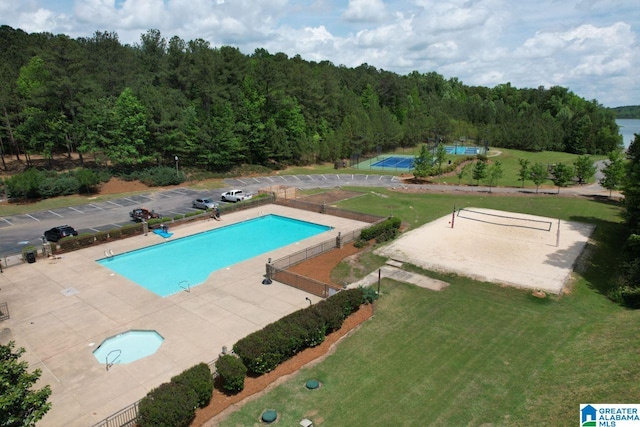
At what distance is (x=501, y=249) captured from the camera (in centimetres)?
3042

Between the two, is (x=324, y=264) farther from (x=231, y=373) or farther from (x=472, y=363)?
(x=231, y=373)

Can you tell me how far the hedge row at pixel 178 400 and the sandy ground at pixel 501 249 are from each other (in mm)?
17307

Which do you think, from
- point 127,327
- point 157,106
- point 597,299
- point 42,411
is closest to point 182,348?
point 127,327

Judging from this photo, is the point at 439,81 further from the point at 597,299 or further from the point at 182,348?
the point at 182,348

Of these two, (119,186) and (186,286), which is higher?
(119,186)

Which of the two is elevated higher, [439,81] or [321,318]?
[439,81]

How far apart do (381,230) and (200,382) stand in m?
21.8

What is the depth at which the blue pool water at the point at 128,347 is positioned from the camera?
58.6 ft

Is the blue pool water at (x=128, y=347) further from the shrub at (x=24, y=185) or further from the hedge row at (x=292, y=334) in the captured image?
the shrub at (x=24, y=185)

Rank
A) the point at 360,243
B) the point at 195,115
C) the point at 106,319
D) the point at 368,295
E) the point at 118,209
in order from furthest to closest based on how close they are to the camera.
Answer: the point at 195,115 < the point at 118,209 < the point at 360,243 < the point at 368,295 < the point at 106,319

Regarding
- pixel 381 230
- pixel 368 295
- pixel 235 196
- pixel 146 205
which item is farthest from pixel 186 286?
pixel 146 205

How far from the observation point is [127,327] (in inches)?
794

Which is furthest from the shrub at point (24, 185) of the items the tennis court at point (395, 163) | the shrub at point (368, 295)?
the tennis court at point (395, 163)

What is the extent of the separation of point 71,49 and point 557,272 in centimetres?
6466
